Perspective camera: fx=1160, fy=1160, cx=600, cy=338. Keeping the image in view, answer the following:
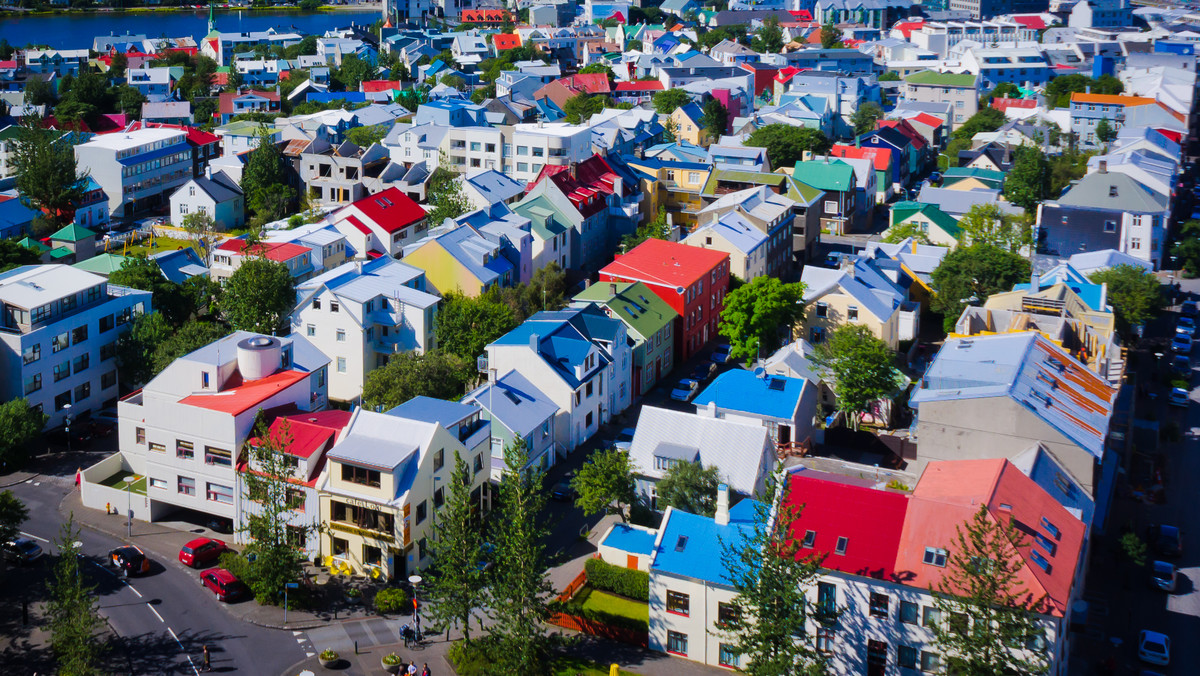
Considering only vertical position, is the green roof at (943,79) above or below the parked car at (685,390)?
above

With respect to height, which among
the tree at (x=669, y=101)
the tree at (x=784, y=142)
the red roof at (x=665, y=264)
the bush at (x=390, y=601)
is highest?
the tree at (x=669, y=101)

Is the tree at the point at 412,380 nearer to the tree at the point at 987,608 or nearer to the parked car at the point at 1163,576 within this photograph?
the tree at the point at 987,608

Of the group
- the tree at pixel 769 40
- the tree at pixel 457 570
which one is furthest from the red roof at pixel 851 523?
the tree at pixel 769 40

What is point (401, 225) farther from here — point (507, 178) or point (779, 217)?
point (779, 217)

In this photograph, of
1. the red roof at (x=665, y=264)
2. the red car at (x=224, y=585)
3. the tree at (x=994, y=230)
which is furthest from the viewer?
the tree at (x=994, y=230)

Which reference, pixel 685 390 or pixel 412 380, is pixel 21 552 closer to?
pixel 412 380

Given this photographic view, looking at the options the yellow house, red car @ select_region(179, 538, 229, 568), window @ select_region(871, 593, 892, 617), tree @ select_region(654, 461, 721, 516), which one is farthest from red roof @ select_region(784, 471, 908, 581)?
red car @ select_region(179, 538, 229, 568)

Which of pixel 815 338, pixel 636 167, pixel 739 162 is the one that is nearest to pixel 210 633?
pixel 815 338

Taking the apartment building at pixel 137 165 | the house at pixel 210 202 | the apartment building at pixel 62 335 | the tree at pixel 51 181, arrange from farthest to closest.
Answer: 1. the apartment building at pixel 137 165
2. the house at pixel 210 202
3. the tree at pixel 51 181
4. the apartment building at pixel 62 335

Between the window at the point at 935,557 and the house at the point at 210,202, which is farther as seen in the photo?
the house at the point at 210,202
